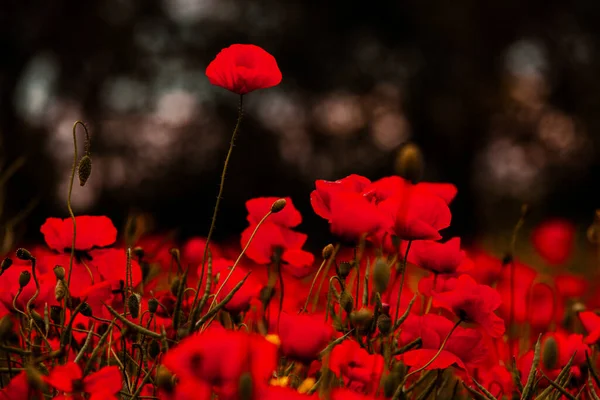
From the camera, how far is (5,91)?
8016mm

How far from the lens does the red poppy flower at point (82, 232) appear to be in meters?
1.22

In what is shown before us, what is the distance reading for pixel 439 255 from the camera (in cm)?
119

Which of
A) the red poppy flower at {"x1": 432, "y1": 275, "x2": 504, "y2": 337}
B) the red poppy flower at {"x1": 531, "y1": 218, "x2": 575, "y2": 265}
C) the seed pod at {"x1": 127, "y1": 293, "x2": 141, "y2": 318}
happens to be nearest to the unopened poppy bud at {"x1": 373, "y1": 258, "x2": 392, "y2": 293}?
the red poppy flower at {"x1": 432, "y1": 275, "x2": 504, "y2": 337}

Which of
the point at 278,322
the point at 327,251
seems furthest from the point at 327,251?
the point at 278,322

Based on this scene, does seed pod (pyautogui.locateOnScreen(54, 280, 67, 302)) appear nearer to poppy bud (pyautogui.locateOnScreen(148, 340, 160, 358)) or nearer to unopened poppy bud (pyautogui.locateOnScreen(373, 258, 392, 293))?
poppy bud (pyautogui.locateOnScreen(148, 340, 160, 358))

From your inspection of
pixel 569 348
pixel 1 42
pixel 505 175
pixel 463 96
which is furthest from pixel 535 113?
pixel 569 348

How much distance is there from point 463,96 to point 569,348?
835cm

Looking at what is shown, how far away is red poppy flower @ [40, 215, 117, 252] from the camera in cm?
122

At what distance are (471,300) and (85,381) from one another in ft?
1.90

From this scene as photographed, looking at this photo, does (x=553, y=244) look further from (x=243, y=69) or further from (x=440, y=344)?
(x=243, y=69)

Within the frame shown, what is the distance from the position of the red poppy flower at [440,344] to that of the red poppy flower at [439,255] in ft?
0.45

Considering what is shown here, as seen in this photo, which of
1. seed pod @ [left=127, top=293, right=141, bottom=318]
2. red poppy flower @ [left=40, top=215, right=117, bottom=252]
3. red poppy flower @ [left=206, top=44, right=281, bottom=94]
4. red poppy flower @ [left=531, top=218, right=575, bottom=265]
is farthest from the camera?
red poppy flower @ [left=531, top=218, right=575, bottom=265]

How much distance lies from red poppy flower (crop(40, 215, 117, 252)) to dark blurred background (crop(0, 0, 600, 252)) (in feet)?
22.8

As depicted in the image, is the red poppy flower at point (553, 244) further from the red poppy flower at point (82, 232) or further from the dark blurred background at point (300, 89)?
the dark blurred background at point (300, 89)
